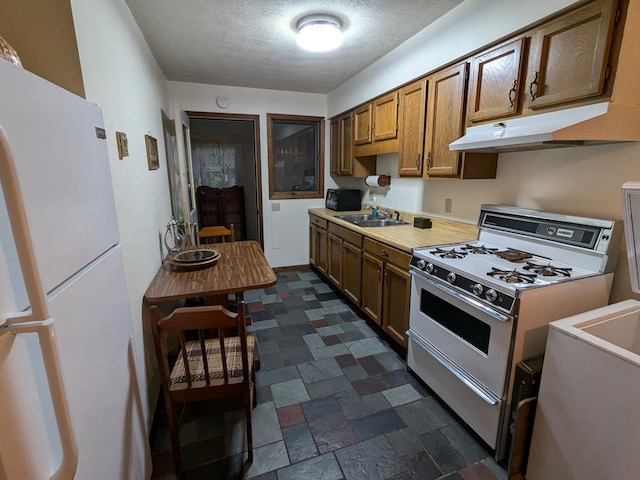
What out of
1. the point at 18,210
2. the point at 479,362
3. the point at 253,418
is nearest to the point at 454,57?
the point at 479,362

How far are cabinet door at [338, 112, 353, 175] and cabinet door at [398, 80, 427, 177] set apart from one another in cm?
109

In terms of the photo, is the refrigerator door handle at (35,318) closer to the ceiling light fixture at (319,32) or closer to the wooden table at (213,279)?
the wooden table at (213,279)

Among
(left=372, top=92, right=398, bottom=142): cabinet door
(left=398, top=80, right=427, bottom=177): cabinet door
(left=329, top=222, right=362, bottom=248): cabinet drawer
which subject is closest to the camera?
(left=398, top=80, right=427, bottom=177): cabinet door

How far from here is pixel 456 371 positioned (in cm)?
172

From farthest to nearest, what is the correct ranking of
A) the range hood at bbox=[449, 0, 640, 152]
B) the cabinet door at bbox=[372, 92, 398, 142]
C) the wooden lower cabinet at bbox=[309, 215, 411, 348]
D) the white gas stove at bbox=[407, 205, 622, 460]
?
the cabinet door at bbox=[372, 92, 398, 142]
the wooden lower cabinet at bbox=[309, 215, 411, 348]
the white gas stove at bbox=[407, 205, 622, 460]
the range hood at bbox=[449, 0, 640, 152]

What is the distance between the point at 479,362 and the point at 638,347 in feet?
2.26

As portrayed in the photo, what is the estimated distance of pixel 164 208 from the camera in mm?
2754

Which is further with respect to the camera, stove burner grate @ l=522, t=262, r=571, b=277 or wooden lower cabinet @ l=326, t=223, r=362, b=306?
wooden lower cabinet @ l=326, t=223, r=362, b=306

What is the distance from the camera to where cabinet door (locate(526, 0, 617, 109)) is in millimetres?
1351

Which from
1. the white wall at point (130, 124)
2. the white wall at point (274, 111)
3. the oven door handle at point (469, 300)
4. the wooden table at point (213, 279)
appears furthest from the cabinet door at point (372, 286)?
the white wall at point (274, 111)

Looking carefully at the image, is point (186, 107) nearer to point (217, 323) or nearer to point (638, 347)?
point (217, 323)

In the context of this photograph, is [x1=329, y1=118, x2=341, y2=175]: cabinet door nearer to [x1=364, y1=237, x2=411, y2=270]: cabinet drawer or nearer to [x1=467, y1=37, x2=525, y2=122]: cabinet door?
[x1=364, y1=237, x2=411, y2=270]: cabinet drawer

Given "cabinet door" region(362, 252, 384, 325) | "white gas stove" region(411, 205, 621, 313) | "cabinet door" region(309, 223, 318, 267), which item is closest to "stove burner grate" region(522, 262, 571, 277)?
"white gas stove" region(411, 205, 621, 313)

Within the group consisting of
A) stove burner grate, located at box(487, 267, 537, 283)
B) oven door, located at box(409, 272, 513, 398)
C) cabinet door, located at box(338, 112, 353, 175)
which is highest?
cabinet door, located at box(338, 112, 353, 175)
